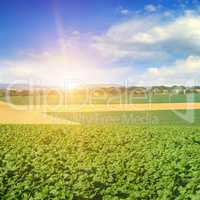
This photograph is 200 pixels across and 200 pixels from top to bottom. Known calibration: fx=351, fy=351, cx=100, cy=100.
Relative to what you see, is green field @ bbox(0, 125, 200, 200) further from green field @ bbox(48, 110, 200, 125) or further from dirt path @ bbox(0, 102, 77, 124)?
green field @ bbox(48, 110, 200, 125)

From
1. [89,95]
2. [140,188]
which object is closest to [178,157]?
[140,188]

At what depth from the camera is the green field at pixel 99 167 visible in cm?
755

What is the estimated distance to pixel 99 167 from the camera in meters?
9.73

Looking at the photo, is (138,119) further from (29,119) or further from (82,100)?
(82,100)

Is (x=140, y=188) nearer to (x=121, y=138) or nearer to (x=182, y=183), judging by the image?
(x=182, y=183)

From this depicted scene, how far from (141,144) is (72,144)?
2.68 metres

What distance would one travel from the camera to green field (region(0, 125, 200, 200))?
755 centimetres

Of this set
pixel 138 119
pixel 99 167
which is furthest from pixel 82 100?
pixel 99 167

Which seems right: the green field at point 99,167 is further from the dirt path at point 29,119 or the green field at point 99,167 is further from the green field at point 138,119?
the green field at point 138,119

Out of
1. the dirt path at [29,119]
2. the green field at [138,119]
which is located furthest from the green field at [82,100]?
the green field at [138,119]

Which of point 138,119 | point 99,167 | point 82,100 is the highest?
point 82,100

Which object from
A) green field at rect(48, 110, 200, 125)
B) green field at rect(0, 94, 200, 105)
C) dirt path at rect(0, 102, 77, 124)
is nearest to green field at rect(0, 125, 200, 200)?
dirt path at rect(0, 102, 77, 124)

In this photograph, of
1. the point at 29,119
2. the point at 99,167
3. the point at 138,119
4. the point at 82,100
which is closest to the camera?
the point at 99,167

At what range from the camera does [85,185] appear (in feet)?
26.0
